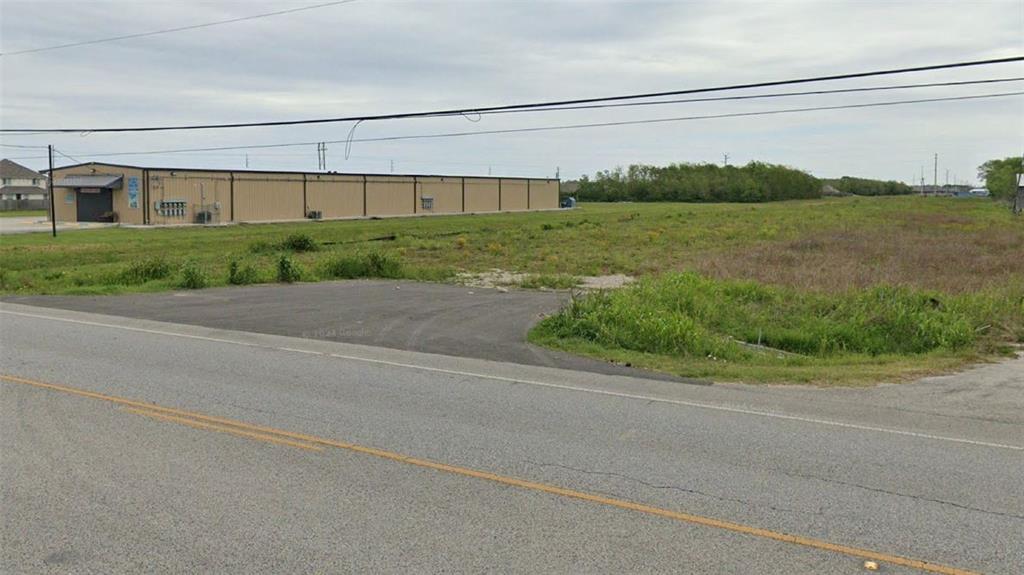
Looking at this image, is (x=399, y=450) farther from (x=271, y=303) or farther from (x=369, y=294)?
(x=369, y=294)

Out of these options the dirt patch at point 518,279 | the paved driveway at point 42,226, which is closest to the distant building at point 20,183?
the paved driveway at point 42,226

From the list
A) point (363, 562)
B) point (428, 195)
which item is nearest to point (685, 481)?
point (363, 562)

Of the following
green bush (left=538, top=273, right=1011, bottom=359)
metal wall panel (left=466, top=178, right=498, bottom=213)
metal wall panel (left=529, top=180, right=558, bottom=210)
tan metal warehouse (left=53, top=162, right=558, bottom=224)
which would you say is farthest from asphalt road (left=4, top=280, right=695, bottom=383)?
metal wall panel (left=529, top=180, right=558, bottom=210)

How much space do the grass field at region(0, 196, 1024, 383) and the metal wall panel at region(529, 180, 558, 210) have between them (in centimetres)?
5521

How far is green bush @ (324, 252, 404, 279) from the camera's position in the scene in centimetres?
2588

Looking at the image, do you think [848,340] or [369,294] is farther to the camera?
[369,294]

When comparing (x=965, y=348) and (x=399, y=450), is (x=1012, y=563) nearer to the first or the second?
(x=399, y=450)

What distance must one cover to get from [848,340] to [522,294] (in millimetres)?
9392

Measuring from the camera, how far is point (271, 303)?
19219 millimetres

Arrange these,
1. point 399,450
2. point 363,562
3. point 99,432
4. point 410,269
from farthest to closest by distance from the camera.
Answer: point 410,269, point 99,432, point 399,450, point 363,562

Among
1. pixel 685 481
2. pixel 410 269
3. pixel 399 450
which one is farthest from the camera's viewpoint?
pixel 410 269

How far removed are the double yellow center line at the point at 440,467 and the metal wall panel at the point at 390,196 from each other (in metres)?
76.0

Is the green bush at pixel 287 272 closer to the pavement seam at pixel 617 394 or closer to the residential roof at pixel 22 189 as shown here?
the pavement seam at pixel 617 394

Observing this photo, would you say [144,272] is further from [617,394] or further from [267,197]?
[267,197]
